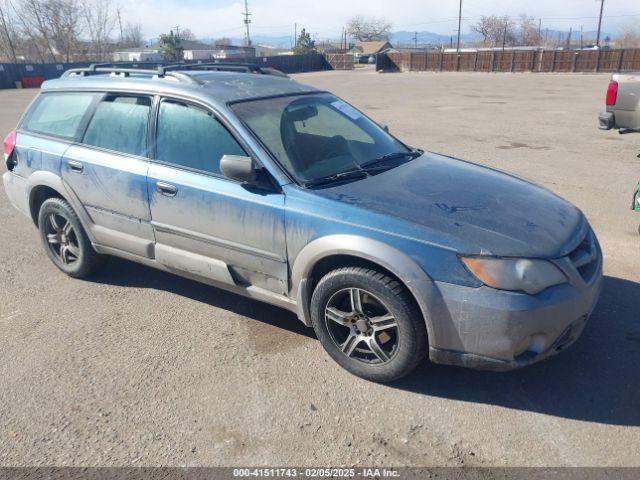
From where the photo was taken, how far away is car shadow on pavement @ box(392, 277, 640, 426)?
2.92 m

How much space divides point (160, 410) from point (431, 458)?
1.49 metres

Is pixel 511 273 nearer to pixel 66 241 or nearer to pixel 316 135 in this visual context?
pixel 316 135

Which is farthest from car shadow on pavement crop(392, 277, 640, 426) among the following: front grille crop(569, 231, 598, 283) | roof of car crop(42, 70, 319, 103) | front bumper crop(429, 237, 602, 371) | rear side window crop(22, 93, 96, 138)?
rear side window crop(22, 93, 96, 138)

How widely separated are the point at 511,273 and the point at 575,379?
3.19 ft

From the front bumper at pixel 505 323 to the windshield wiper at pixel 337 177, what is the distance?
1.02 m

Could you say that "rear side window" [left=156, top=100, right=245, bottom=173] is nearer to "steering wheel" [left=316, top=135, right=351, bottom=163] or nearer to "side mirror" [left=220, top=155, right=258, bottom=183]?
"side mirror" [left=220, top=155, right=258, bottom=183]

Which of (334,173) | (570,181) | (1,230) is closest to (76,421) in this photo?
(334,173)

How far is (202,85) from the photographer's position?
3.81 meters

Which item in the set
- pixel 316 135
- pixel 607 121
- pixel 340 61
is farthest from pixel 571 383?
pixel 340 61

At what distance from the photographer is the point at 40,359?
3477mm

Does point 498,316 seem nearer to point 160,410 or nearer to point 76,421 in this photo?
point 160,410

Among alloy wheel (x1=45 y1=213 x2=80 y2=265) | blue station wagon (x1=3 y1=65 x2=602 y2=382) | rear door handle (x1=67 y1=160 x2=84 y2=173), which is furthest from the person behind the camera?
alloy wheel (x1=45 y1=213 x2=80 y2=265)

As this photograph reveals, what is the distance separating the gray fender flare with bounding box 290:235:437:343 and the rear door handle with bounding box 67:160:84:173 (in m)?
2.08

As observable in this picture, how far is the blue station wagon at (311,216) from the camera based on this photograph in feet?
9.11
